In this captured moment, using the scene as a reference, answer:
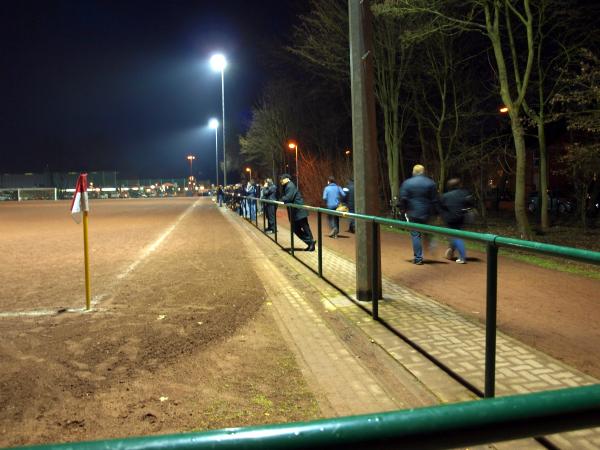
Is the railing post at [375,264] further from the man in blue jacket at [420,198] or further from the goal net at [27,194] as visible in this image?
the goal net at [27,194]

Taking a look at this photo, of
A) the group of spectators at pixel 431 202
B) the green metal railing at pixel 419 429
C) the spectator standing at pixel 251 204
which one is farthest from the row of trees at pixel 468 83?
the green metal railing at pixel 419 429

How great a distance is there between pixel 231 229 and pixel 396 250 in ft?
39.0

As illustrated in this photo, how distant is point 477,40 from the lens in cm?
2222

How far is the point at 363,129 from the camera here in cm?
693

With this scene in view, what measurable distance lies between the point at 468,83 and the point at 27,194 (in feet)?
204

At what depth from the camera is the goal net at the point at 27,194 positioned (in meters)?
66.4

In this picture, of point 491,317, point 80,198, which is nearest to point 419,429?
point 491,317

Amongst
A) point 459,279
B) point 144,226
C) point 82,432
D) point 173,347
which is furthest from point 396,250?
point 144,226

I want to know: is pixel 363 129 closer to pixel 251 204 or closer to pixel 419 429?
pixel 419 429

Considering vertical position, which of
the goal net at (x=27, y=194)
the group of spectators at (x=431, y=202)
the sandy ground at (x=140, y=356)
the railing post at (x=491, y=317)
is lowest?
the sandy ground at (x=140, y=356)

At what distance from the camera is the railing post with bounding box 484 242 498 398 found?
3826mm

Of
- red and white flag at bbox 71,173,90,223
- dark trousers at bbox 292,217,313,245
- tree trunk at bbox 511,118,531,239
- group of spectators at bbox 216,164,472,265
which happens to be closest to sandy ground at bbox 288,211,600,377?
group of spectators at bbox 216,164,472,265

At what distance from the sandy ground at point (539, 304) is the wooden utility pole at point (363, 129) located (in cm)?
108

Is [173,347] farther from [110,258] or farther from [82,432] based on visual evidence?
[110,258]
